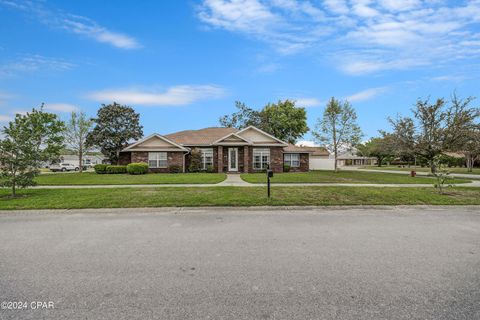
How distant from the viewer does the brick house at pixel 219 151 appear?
80.2 feet

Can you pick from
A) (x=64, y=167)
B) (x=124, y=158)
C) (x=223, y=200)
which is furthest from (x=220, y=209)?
(x=64, y=167)

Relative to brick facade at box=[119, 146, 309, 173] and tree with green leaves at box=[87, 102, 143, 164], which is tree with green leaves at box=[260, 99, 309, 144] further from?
tree with green leaves at box=[87, 102, 143, 164]

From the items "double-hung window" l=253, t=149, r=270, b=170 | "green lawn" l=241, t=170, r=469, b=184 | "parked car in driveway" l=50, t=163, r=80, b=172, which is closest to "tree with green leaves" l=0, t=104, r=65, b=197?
"green lawn" l=241, t=170, r=469, b=184

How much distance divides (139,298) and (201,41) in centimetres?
1689

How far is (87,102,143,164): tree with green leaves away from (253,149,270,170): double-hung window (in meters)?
18.0

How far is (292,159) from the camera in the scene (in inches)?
1120

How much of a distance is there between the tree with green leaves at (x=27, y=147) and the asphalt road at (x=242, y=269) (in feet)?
16.0

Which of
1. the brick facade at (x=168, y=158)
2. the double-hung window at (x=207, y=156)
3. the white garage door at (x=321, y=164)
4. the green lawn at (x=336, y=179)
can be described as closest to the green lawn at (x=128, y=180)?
the green lawn at (x=336, y=179)

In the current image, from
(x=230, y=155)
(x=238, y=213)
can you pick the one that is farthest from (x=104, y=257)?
(x=230, y=155)

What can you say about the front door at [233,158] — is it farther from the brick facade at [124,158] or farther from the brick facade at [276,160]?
the brick facade at [124,158]

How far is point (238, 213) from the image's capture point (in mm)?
7051

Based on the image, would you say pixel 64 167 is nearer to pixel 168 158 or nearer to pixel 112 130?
pixel 112 130

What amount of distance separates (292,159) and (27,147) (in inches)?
942

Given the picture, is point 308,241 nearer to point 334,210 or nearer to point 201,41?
point 334,210
